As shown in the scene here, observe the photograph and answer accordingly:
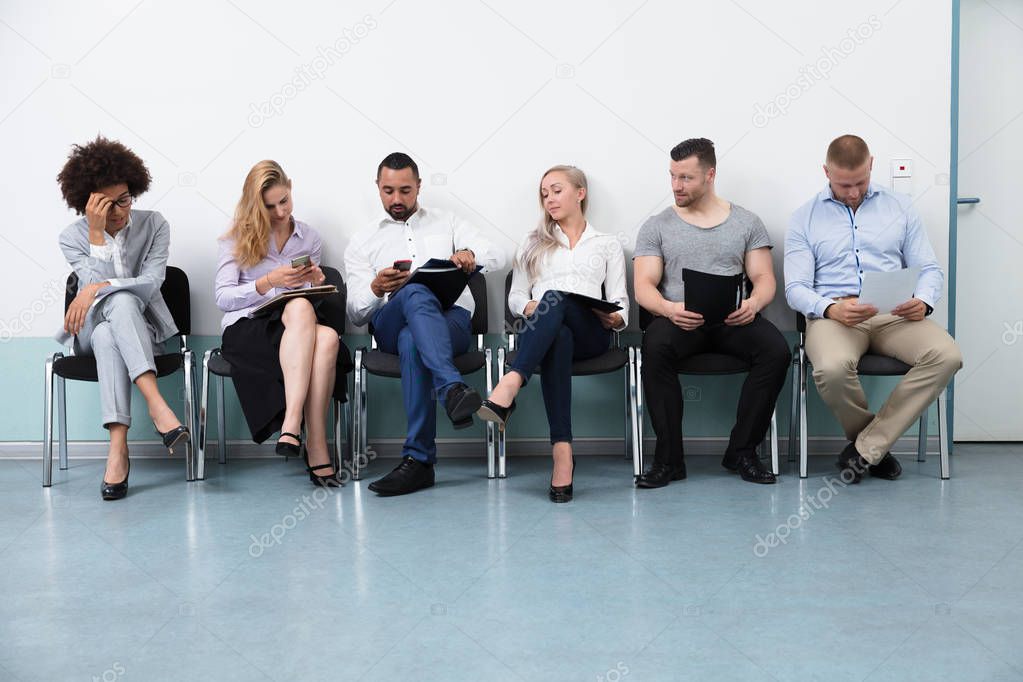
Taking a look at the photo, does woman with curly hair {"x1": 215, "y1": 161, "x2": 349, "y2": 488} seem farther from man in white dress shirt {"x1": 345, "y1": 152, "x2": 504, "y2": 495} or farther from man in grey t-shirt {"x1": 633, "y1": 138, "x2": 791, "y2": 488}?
man in grey t-shirt {"x1": 633, "y1": 138, "x2": 791, "y2": 488}

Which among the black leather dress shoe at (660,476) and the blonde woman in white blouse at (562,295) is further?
the black leather dress shoe at (660,476)

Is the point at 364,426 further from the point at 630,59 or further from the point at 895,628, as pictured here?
the point at 895,628

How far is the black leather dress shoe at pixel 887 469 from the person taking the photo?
362 cm

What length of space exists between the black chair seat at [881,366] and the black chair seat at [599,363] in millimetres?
900

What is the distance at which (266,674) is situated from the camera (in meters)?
1.89

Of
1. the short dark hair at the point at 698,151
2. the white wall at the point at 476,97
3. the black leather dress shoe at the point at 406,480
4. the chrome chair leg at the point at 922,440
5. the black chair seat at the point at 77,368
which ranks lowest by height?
the black leather dress shoe at the point at 406,480

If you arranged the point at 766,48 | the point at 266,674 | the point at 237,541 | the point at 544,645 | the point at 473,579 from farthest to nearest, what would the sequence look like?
the point at 766,48 → the point at 237,541 → the point at 473,579 → the point at 544,645 → the point at 266,674

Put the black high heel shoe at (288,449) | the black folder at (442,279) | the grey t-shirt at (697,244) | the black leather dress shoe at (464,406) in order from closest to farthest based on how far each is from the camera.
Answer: the black leather dress shoe at (464,406) < the black high heel shoe at (288,449) < the black folder at (442,279) < the grey t-shirt at (697,244)

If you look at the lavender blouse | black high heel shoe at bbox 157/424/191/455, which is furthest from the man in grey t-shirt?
black high heel shoe at bbox 157/424/191/455

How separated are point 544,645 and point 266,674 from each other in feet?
1.89

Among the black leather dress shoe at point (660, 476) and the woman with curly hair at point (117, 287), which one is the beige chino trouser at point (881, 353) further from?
the woman with curly hair at point (117, 287)

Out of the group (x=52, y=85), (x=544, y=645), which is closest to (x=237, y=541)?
(x=544, y=645)

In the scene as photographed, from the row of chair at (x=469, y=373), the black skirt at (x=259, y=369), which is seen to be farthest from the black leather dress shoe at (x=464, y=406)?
the black skirt at (x=259, y=369)

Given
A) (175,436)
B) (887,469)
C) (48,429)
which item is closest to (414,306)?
(175,436)
